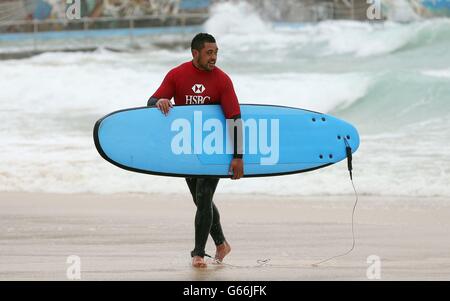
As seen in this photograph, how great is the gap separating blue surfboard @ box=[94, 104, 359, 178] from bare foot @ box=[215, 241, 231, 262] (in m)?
0.32

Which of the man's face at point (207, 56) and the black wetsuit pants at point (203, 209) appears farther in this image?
the black wetsuit pants at point (203, 209)

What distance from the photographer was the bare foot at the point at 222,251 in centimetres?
421

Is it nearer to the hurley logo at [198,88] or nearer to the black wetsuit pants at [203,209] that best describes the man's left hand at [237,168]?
the black wetsuit pants at [203,209]

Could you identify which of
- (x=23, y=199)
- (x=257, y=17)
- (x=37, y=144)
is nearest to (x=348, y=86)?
(x=37, y=144)

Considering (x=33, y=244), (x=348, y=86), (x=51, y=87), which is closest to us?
(x=33, y=244)

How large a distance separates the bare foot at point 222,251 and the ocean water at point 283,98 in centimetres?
257

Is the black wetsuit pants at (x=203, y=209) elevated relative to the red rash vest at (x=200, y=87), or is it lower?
lower

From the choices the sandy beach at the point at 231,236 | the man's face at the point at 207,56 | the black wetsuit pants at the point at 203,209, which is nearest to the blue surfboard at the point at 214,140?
the black wetsuit pants at the point at 203,209

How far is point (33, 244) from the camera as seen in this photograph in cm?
476

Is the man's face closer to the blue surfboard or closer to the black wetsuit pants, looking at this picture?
the blue surfboard

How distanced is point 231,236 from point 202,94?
48.7 inches

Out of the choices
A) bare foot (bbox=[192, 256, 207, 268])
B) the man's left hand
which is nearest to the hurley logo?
the man's left hand
